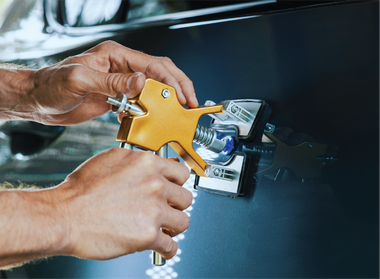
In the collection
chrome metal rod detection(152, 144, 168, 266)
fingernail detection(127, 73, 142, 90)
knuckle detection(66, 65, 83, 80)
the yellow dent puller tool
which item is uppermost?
knuckle detection(66, 65, 83, 80)

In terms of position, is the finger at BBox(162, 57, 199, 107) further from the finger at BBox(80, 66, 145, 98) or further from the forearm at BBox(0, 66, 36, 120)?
the forearm at BBox(0, 66, 36, 120)

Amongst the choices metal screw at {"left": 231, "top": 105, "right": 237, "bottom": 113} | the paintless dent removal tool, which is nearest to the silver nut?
the paintless dent removal tool

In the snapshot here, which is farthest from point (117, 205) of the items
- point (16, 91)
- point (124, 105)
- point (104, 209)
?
point (16, 91)

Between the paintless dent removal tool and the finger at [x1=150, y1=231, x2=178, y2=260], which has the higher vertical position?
the paintless dent removal tool

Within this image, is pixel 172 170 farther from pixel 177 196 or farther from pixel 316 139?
pixel 316 139

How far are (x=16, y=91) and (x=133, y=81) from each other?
1.30 ft

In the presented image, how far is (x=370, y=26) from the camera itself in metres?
0.47

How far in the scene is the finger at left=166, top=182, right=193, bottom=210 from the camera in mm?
446

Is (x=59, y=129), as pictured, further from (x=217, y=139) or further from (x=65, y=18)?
Answer: (x=217, y=139)

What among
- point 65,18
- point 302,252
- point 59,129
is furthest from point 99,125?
point 302,252

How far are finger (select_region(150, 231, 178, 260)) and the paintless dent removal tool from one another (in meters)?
0.01

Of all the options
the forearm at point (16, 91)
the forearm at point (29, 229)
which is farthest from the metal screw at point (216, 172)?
the forearm at point (16, 91)

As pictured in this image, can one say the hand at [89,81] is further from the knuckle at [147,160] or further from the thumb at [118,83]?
the knuckle at [147,160]

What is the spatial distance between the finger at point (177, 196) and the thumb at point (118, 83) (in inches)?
5.5
